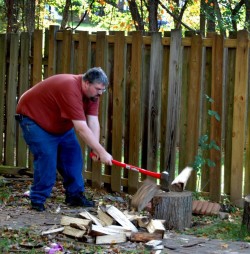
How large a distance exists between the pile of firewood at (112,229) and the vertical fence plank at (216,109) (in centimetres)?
172

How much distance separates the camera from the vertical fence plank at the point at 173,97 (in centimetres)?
769

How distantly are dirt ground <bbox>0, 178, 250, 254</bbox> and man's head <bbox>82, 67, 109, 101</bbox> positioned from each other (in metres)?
1.36

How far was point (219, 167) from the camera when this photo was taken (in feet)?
25.4

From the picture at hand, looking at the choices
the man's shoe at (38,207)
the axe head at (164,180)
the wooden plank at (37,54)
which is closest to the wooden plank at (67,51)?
the wooden plank at (37,54)

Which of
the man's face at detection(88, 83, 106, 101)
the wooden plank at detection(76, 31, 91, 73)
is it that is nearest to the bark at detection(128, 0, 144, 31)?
the wooden plank at detection(76, 31, 91, 73)

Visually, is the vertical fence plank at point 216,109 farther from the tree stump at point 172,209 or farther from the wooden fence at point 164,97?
the tree stump at point 172,209

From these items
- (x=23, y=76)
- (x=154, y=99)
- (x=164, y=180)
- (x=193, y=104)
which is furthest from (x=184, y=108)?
(x=23, y=76)

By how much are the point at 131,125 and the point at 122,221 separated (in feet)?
6.89

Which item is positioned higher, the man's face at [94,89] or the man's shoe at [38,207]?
the man's face at [94,89]

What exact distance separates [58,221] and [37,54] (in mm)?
2944

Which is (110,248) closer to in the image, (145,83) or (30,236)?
(30,236)

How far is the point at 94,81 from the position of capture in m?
6.51

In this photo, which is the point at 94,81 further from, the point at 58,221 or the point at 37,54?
the point at 37,54

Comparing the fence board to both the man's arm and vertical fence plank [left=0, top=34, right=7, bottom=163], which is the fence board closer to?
the man's arm
